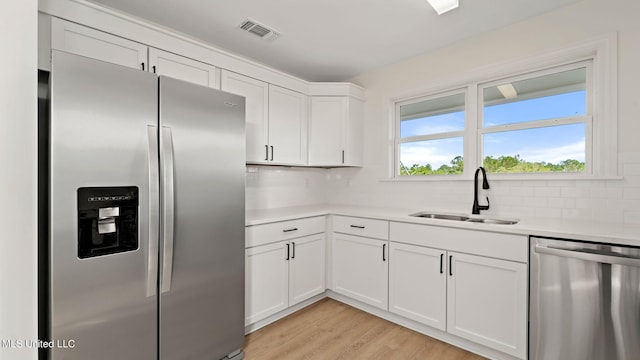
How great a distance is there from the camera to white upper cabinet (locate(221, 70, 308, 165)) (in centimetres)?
255

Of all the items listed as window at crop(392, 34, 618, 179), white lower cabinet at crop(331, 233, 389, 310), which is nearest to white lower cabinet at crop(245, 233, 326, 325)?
white lower cabinet at crop(331, 233, 389, 310)

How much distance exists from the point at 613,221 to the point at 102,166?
3.13 meters

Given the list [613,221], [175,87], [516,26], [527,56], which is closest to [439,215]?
[613,221]

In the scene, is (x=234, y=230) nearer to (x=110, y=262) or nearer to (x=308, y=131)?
(x=110, y=262)

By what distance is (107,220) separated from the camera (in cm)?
134

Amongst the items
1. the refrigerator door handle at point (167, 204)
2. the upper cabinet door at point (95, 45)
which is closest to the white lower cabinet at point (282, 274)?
the refrigerator door handle at point (167, 204)

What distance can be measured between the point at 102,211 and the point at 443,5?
7.87 feet

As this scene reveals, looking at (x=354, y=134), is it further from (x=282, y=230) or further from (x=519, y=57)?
(x=519, y=57)

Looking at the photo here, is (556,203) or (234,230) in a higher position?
(556,203)

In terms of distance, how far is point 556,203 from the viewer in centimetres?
214

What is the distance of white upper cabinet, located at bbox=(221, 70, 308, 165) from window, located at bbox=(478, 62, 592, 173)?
177cm
